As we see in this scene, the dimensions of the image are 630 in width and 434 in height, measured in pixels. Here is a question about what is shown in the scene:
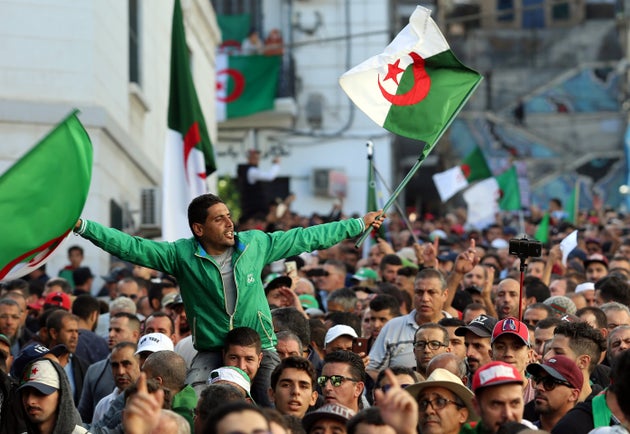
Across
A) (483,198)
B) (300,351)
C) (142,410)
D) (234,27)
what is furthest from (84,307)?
(234,27)

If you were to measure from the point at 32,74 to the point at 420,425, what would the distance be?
46.1 feet

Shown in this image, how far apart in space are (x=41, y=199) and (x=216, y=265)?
1.20 m

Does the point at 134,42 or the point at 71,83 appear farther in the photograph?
the point at 134,42

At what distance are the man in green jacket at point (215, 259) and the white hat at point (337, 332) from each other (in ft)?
5.21

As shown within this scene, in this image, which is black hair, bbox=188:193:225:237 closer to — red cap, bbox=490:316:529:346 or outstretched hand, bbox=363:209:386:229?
outstretched hand, bbox=363:209:386:229

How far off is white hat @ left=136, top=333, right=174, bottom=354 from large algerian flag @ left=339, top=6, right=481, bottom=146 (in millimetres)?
2478

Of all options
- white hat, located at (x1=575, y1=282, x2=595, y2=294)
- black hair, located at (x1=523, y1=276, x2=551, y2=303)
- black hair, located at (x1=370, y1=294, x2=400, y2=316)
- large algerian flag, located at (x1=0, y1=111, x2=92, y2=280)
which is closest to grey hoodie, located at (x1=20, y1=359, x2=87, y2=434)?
large algerian flag, located at (x1=0, y1=111, x2=92, y2=280)

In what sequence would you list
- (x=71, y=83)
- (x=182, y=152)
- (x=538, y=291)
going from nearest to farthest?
(x=538, y=291)
(x=182, y=152)
(x=71, y=83)

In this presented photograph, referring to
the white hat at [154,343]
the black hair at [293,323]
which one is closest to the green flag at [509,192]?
the black hair at [293,323]

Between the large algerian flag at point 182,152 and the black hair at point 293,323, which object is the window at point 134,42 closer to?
the large algerian flag at point 182,152

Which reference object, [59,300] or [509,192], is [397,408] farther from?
[509,192]

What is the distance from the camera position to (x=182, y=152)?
17.0 m

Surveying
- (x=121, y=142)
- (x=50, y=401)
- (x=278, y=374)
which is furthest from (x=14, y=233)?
(x=121, y=142)

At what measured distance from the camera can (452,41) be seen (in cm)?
6016
